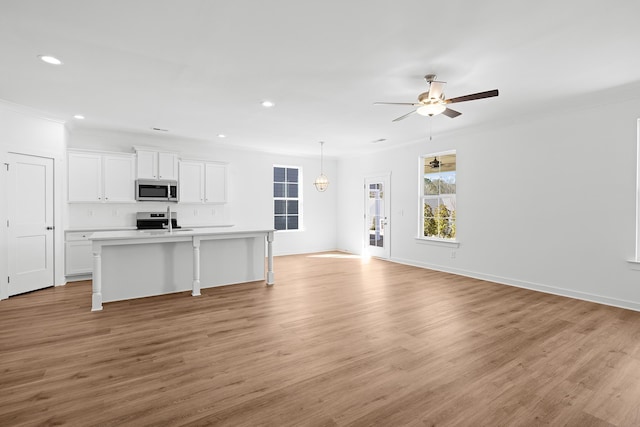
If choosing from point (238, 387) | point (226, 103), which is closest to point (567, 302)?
point (238, 387)

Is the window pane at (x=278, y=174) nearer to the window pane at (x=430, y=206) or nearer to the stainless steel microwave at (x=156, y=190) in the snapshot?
the stainless steel microwave at (x=156, y=190)

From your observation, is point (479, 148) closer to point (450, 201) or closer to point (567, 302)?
point (450, 201)

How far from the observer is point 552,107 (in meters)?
4.52

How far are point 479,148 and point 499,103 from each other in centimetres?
142

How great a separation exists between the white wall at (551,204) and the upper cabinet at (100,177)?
19.1ft

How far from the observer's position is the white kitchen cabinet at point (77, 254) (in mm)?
5344

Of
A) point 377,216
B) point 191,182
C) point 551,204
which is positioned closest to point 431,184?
point 377,216

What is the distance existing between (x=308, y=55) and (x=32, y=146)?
4516 millimetres

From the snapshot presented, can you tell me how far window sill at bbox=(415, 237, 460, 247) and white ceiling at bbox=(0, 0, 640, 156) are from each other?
2356 millimetres

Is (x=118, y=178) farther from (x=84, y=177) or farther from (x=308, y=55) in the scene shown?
(x=308, y=55)

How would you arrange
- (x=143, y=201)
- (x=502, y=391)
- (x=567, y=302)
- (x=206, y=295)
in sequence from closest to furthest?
(x=502, y=391) < (x=567, y=302) < (x=206, y=295) < (x=143, y=201)

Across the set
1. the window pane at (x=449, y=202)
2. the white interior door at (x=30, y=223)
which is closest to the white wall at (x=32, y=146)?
the white interior door at (x=30, y=223)

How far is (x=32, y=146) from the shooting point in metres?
4.76

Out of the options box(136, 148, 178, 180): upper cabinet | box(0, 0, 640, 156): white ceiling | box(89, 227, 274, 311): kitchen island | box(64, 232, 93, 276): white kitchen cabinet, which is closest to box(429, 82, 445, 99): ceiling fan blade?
box(0, 0, 640, 156): white ceiling
